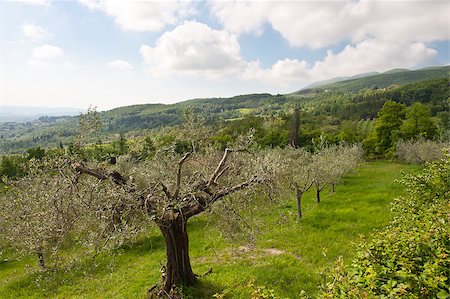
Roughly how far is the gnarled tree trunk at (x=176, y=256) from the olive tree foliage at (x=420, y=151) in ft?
141

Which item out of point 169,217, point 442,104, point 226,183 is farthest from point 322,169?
point 442,104

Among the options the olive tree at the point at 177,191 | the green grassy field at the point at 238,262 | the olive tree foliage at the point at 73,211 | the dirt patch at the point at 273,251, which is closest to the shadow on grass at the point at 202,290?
the green grassy field at the point at 238,262

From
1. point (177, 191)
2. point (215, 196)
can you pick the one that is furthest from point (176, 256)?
point (215, 196)

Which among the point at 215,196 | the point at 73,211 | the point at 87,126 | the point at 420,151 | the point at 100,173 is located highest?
Result: the point at 87,126

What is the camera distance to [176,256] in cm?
1351

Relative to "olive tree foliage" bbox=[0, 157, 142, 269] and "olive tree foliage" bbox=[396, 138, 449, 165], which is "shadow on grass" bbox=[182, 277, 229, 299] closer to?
"olive tree foliage" bbox=[0, 157, 142, 269]

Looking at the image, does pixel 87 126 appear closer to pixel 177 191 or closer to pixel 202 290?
pixel 177 191

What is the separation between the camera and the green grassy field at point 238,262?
14.5m

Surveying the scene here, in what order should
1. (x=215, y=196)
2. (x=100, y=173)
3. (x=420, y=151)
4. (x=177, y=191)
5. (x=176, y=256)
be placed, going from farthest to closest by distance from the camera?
(x=420, y=151) → (x=176, y=256) → (x=215, y=196) → (x=177, y=191) → (x=100, y=173)

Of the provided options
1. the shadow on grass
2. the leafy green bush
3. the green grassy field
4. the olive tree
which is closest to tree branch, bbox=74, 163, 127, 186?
the olive tree

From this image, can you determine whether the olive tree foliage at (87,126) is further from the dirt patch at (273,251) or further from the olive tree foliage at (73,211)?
the dirt patch at (273,251)

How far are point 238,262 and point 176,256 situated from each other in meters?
5.98

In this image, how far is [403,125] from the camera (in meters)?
67.4

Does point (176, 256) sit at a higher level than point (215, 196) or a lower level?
lower
